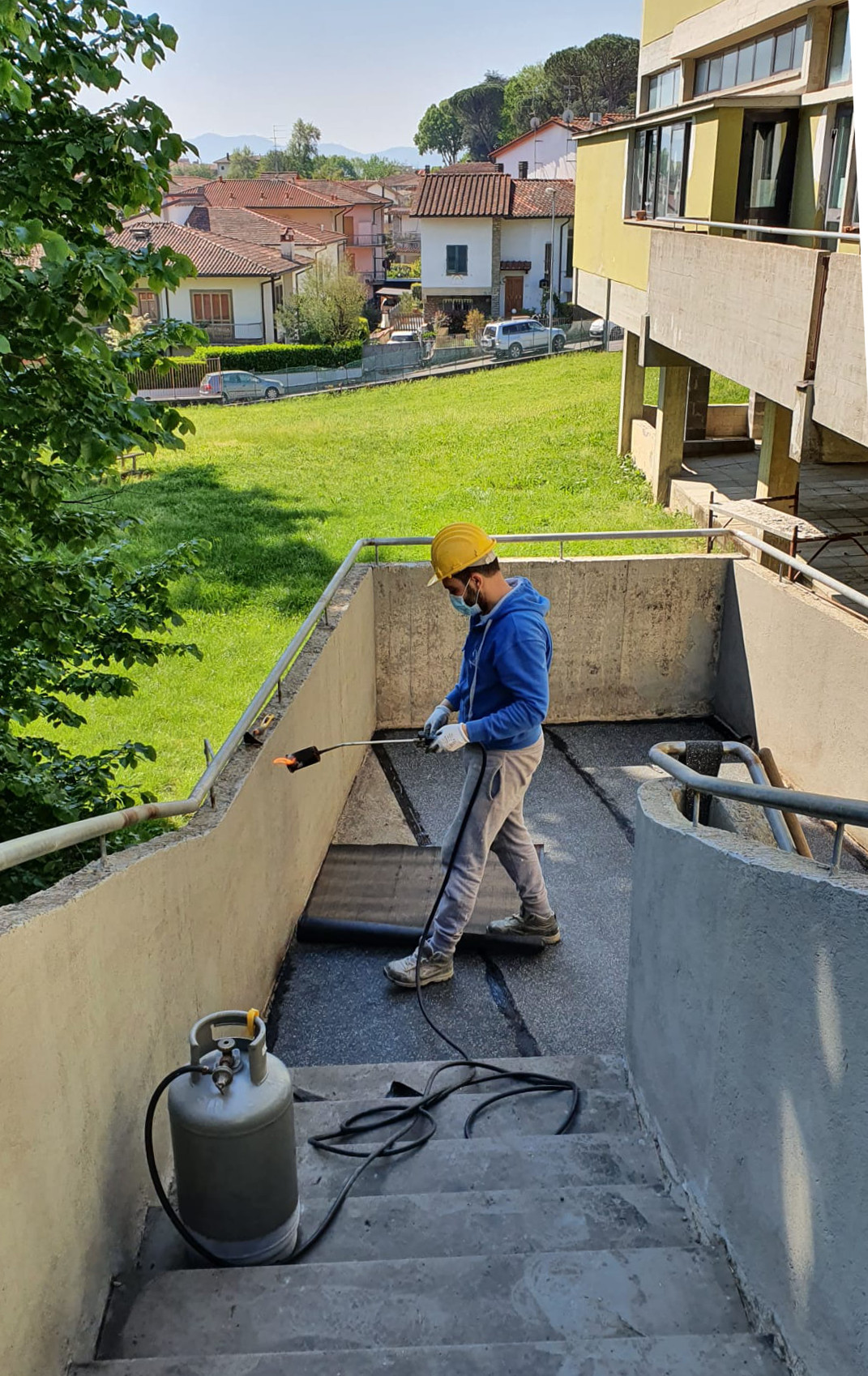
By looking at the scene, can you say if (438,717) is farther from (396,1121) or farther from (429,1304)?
(429,1304)

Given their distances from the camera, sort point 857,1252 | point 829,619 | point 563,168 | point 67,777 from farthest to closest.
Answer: point 563,168, point 829,619, point 67,777, point 857,1252

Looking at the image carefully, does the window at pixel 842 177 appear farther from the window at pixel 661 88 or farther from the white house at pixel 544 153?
the white house at pixel 544 153

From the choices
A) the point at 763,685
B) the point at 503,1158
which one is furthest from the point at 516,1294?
the point at 763,685

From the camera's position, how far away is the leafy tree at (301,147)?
485 ft

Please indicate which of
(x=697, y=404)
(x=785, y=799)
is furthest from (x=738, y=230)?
(x=785, y=799)

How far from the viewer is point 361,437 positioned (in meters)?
22.4

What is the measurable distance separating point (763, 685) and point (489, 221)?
54074mm

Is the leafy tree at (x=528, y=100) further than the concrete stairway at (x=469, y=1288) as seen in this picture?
Yes

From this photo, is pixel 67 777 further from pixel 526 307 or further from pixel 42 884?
pixel 526 307

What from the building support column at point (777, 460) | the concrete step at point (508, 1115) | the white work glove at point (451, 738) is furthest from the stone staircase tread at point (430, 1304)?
the building support column at point (777, 460)

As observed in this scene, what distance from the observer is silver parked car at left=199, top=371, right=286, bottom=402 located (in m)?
36.7

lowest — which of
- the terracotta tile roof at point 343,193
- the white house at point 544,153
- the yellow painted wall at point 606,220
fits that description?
the yellow painted wall at point 606,220

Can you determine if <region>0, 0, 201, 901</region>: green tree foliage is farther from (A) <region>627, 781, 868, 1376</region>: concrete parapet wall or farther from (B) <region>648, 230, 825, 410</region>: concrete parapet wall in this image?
(B) <region>648, 230, 825, 410</region>: concrete parapet wall

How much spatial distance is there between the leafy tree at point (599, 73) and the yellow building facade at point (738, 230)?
9538 centimetres
